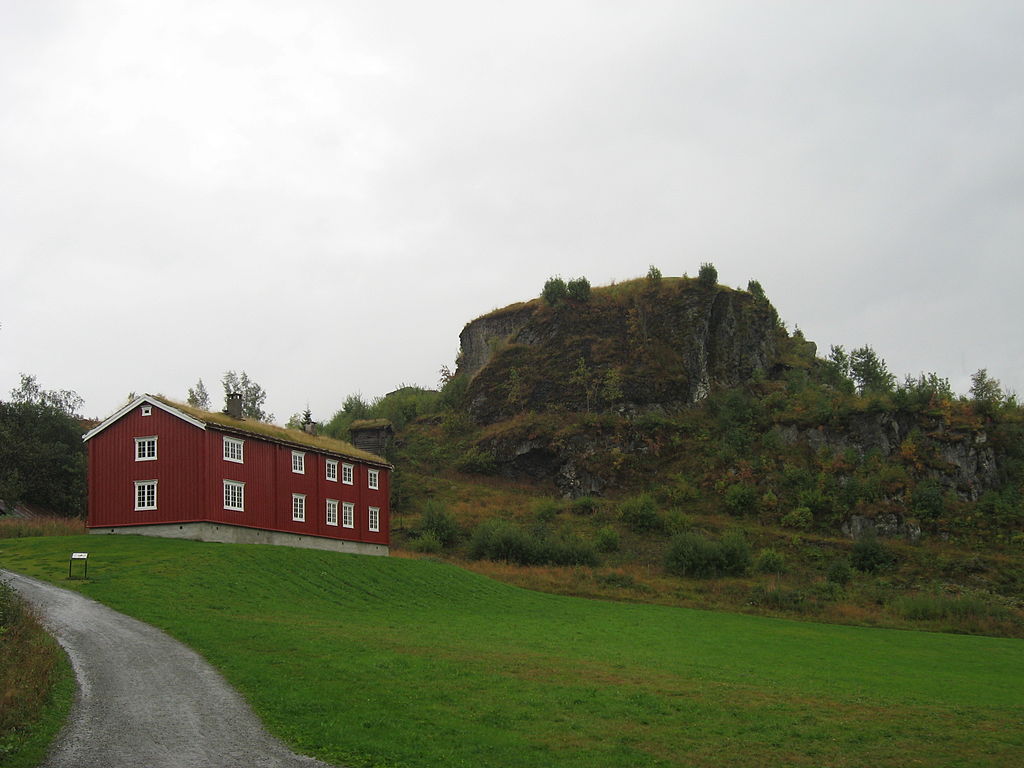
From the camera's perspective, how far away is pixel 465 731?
55.6 feet

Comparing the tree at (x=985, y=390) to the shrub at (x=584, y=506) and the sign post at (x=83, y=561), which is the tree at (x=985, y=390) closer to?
the shrub at (x=584, y=506)

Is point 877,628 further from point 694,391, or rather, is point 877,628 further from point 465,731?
point 694,391

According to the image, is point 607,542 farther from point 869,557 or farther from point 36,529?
point 36,529

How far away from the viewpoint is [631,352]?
8644cm

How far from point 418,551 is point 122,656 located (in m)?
38.1

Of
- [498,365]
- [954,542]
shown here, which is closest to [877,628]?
[954,542]

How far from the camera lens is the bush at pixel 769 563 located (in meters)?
56.0

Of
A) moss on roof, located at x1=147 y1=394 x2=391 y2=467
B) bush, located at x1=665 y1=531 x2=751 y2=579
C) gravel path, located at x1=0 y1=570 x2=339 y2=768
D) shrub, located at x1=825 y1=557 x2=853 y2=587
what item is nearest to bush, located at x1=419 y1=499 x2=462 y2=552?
moss on roof, located at x1=147 y1=394 x2=391 y2=467

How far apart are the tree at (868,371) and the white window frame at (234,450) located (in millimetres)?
64443

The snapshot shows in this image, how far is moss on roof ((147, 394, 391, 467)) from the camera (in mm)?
47031

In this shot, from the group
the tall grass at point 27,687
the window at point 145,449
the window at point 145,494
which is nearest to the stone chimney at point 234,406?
the window at point 145,449

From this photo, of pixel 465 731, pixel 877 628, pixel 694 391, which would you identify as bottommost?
pixel 877 628

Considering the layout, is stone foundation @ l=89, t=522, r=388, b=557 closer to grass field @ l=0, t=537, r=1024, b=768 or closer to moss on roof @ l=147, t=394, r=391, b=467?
grass field @ l=0, t=537, r=1024, b=768

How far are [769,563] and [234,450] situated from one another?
32.6 metres
